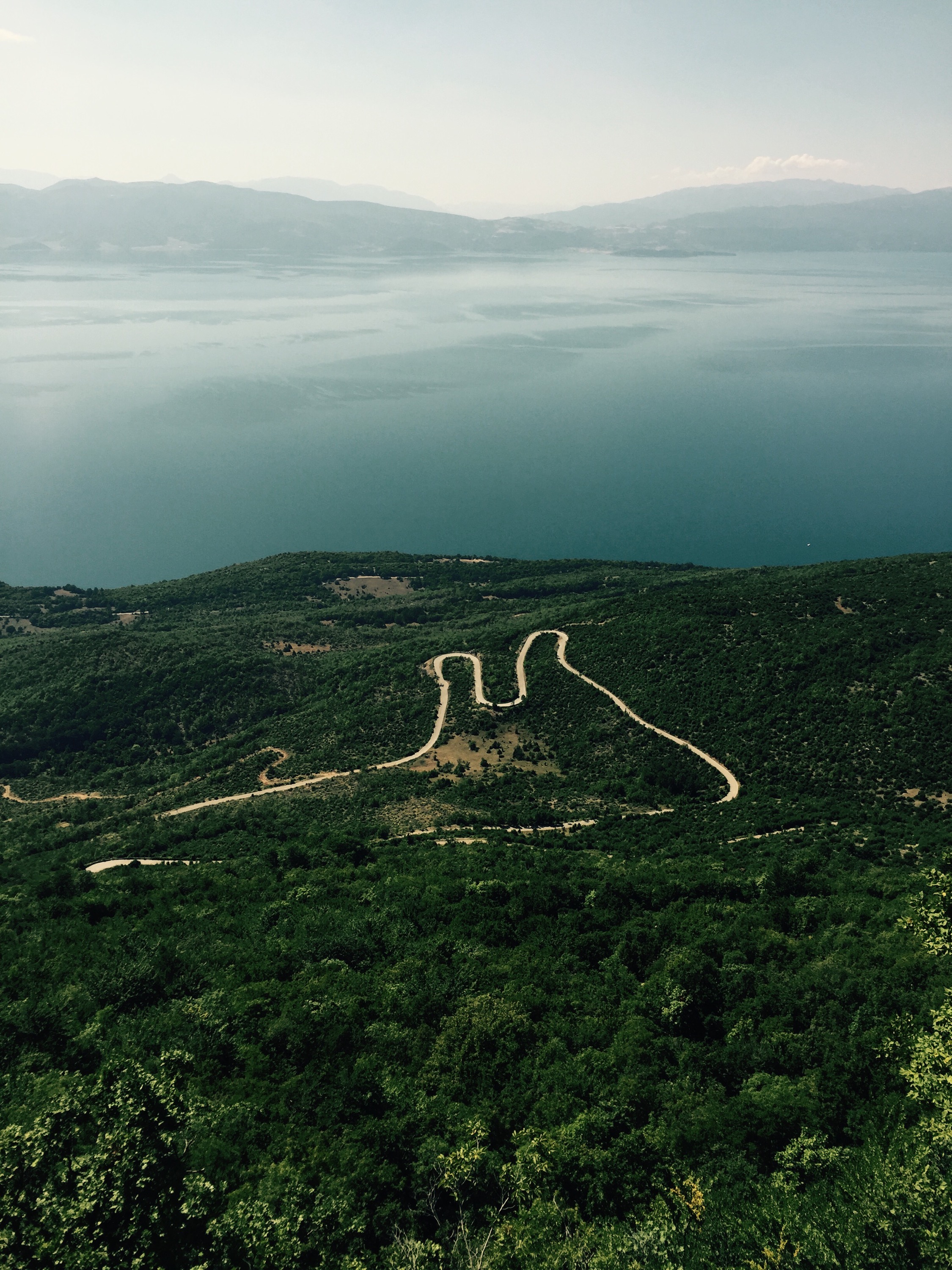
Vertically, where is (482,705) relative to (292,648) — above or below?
below

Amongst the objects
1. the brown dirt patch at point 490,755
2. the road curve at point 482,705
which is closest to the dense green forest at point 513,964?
the brown dirt patch at point 490,755

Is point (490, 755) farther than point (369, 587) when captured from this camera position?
No

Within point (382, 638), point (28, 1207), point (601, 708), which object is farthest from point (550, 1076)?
point (382, 638)

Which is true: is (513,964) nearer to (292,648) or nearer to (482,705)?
(482,705)

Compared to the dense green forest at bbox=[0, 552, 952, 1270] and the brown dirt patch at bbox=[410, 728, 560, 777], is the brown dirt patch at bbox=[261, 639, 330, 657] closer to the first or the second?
the dense green forest at bbox=[0, 552, 952, 1270]

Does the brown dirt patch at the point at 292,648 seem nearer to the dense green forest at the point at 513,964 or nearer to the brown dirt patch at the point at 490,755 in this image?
the dense green forest at the point at 513,964

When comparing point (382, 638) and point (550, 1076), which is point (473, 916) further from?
point (382, 638)

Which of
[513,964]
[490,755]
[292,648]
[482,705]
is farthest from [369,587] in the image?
[513,964]
